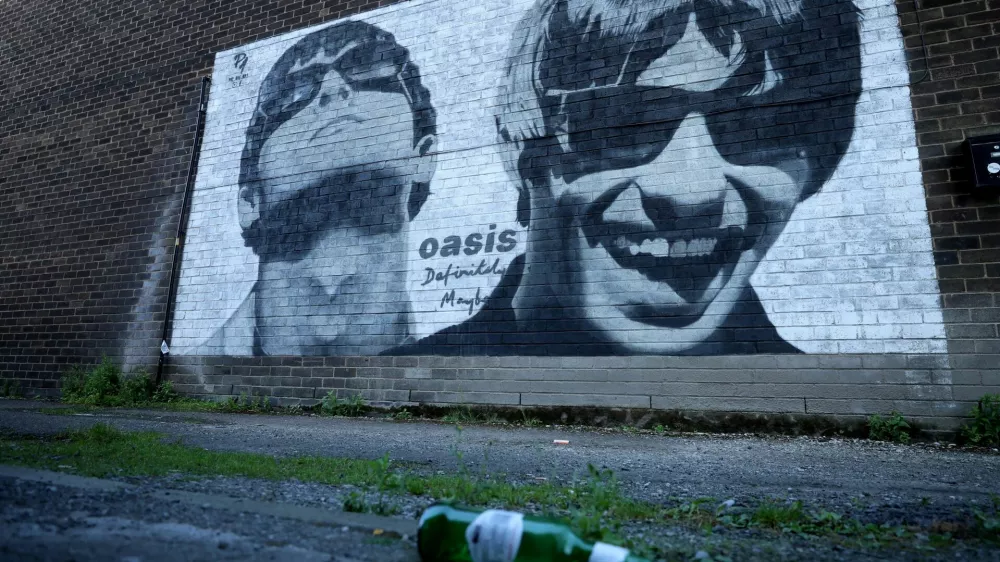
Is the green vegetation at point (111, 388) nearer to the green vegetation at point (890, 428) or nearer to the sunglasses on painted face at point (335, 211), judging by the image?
the sunglasses on painted face at point (335, 211)

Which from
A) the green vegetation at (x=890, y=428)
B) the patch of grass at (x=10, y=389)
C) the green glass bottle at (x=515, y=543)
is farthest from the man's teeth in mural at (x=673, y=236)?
the patch of grass at (x=10, y=389)

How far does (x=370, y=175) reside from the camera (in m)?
7.25

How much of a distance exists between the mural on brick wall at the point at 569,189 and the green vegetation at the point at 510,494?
9.07 ft

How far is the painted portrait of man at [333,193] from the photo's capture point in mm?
6938

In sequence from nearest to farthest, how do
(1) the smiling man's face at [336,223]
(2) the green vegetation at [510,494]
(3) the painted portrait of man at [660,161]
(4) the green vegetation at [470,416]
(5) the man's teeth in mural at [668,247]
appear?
(2) the green vegetation at [510,494], (3) the painted portrait of man at [660,161], (5) the man's teeth in mural at [668,247], (4) the green vegetation at [470,416], (1) the smiling man's face at [336,223]

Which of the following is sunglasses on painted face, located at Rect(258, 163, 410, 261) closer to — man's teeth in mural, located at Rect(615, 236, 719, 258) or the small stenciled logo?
the small stenciled logo

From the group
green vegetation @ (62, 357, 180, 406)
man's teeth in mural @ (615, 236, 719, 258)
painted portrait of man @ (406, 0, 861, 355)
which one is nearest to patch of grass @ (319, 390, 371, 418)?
painted portrait of man @ (406, 0, 861, 355)

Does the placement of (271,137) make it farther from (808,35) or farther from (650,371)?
(808,35)

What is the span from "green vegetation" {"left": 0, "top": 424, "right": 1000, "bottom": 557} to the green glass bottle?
0.32 meters

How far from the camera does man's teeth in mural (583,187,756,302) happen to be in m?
5.61

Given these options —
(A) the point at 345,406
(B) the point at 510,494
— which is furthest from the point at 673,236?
(A) the point at 345,406

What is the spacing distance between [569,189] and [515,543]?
5.06 meters

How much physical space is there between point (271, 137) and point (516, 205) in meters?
3.89

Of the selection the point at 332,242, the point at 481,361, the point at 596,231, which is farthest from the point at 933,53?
the point at 332,242
